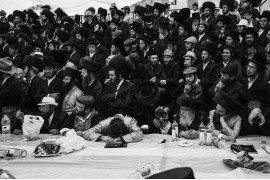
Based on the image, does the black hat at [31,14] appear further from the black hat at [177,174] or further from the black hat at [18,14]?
the black hat at [177,174]

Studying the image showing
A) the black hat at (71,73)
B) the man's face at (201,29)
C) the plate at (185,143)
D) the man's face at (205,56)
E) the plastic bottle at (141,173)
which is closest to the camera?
the plastic bottle at (141,173)

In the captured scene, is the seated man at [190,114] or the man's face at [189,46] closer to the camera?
the seated man at [190,114]

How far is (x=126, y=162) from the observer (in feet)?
13.5

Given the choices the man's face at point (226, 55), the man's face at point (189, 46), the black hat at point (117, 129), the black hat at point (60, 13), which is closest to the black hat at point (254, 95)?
the man's face at point (226, 55)

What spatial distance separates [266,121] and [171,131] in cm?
130

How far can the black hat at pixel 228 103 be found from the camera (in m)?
4.82

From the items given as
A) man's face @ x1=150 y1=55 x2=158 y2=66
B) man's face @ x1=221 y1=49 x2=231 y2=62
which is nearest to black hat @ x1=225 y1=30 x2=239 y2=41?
man's face @ x1=221 y1=49 x2=231 y2=62

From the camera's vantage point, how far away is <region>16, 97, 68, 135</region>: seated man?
5629mm

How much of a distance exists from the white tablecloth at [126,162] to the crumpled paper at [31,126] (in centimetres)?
35

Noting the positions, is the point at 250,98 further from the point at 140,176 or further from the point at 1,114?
the point at 1,114

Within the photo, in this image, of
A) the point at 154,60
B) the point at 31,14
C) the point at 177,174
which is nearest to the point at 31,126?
the point at 154,60

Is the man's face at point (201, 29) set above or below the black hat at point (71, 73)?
above

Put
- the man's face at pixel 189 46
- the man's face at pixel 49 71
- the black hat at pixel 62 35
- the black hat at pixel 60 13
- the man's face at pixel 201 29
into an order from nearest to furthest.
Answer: the man's face at pixel 49 71, the man's face at pixel 189 46, the man's face at pixel 201 29, the black hat at pixel 62 35, the black hat at pixel 60 13

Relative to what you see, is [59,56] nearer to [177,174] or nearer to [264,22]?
[264,22]
